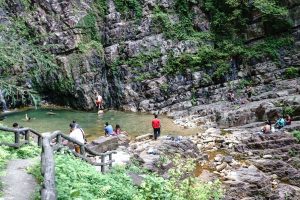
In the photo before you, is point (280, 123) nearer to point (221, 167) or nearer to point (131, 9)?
point (221, 167)

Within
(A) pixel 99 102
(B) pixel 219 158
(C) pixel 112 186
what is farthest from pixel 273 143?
(A) pixel 99 102

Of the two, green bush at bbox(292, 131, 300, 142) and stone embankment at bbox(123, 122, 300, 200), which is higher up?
green bush at bbox(292, 131, 300, 142)

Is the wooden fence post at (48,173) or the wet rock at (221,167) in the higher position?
the wooden fence post at (48,173)

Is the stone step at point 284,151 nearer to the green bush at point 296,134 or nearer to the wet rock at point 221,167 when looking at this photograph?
the green bush at point 296,134

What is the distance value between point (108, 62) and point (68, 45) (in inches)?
154

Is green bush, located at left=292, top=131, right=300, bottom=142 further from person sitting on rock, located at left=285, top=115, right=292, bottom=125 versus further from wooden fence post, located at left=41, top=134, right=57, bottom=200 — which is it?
wooden fence post, located at left=41, top=134, right=57, bottom=200

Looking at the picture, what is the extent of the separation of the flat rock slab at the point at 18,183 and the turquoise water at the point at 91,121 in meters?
13.4

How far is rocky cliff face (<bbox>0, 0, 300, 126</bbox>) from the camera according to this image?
110ft

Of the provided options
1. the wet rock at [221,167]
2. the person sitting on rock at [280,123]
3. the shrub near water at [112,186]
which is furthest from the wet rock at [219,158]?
the shrub near water at [112,186]

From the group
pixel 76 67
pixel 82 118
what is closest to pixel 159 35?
pixel 76 67

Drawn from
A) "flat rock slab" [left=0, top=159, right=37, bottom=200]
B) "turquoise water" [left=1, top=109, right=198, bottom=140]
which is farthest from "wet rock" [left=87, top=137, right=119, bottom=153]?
"flat rock slab" [left=0, top=159, right=37, bottom=200]

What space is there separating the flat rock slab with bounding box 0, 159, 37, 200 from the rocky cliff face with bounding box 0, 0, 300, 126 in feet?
76.6

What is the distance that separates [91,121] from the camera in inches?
1106

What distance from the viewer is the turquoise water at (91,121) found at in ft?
82.0
